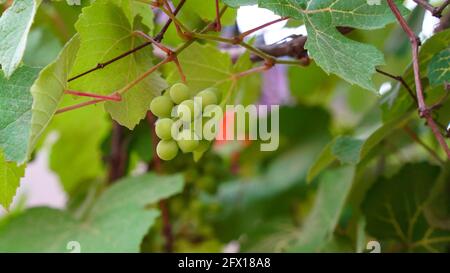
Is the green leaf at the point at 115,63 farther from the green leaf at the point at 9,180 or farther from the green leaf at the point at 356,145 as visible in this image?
the green leaf at the point at 356,145

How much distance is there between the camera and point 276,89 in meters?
1.31

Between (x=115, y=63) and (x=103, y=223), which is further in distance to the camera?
(x=103, y=223)

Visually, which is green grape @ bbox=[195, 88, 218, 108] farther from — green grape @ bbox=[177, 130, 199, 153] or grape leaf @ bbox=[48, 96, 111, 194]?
grape leaf @ bbox=[48, 96, 111, 194]

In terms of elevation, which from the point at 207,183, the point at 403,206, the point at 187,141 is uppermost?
the point at 207,183

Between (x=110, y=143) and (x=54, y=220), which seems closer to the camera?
(x=54, y=220)

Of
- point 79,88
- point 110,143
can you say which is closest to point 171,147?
point 79,88

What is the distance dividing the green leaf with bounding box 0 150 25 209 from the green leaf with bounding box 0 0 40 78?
0.44 ft

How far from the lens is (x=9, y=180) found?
593 millimetres

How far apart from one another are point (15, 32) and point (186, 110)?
0.14m

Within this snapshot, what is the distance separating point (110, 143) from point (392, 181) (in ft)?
1.72

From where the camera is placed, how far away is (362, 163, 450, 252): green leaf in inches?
35.6

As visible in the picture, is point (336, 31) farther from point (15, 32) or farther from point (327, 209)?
point (327, 209)

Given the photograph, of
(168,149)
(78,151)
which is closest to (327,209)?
(168,149)
